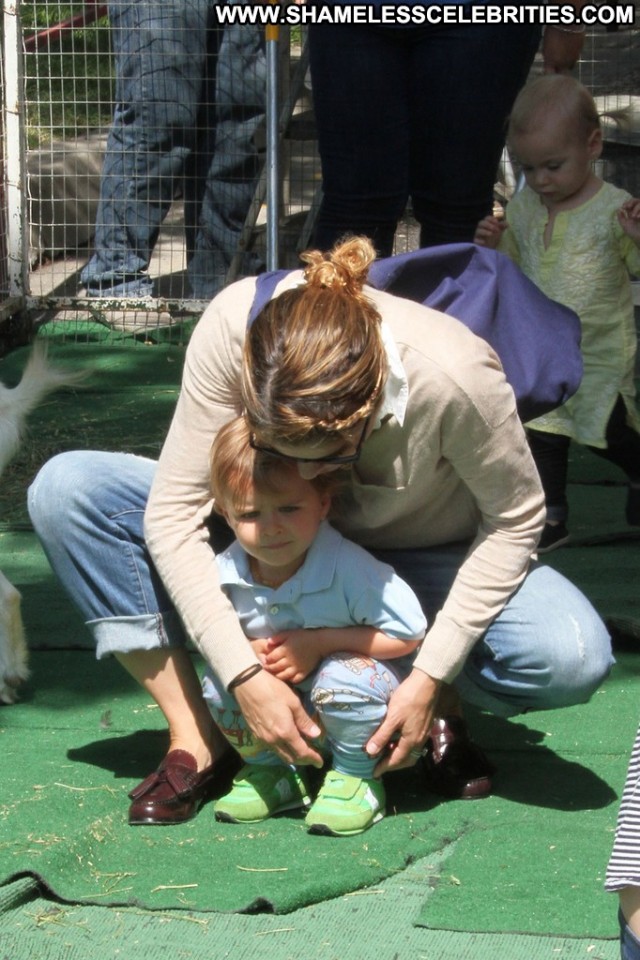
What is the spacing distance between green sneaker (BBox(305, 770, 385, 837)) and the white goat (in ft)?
3.09

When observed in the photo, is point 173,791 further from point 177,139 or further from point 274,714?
point 177,139

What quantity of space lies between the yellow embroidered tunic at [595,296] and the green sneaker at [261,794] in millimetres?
1796

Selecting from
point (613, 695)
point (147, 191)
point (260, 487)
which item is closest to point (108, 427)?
point (147, 191)

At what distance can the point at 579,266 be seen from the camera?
4195mm

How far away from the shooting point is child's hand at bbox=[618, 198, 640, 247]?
3.96m

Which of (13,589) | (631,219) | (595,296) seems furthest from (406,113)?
(13,589)

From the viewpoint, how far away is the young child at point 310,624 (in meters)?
2.44

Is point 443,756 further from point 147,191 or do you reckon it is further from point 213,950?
point 147,191

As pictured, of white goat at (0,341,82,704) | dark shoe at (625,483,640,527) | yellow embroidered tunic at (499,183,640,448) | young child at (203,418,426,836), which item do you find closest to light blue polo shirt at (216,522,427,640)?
young child at (203,418,426,836)

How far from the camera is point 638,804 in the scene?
1.59 m

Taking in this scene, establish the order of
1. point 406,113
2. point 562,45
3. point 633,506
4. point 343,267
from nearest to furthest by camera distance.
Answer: point 343,267, point 406,113, point 633,506, point 562,45

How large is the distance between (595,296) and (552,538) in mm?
710

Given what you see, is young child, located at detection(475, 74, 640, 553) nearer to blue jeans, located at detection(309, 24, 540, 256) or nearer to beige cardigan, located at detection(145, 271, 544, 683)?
blue jeans, located at detection(309, 24, 540, 256)

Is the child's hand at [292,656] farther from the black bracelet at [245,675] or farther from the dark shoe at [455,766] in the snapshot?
the dark shoe at [455,766]
